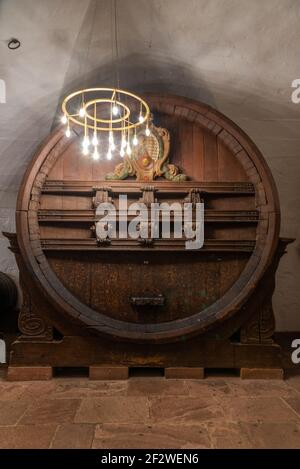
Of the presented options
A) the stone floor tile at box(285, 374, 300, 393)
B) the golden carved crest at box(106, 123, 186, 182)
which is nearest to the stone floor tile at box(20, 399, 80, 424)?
the stone floor tile at box(285, 374, 300, 393)

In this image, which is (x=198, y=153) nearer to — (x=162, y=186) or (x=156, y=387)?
(x=162, y=186)

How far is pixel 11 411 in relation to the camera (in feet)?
6.77

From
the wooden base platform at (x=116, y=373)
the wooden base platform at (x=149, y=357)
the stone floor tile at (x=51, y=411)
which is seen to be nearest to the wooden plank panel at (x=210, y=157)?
the wooden base platform at (x=149, y=357)

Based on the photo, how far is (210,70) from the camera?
302 centimetres

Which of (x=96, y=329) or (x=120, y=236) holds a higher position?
(x=120, y=236)

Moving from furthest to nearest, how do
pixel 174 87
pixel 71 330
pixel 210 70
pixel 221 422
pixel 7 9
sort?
pixel 174 87, pixel 210 70, pixel 71 330, pixel 7 9, pixel 221 422

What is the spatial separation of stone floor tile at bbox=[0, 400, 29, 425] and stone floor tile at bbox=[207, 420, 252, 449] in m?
1.30

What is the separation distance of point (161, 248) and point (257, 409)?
1.44 metres

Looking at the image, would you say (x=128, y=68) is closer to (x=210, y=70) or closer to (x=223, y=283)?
A: (x=210, y=70)

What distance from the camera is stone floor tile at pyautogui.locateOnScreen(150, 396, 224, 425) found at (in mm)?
1982

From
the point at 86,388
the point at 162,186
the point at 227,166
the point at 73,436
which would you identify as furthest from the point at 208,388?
the point at 227,166

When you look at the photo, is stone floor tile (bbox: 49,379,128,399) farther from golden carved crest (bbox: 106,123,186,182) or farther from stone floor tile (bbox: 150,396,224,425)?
golden carved crest (bbox: 106,123,186,182)
